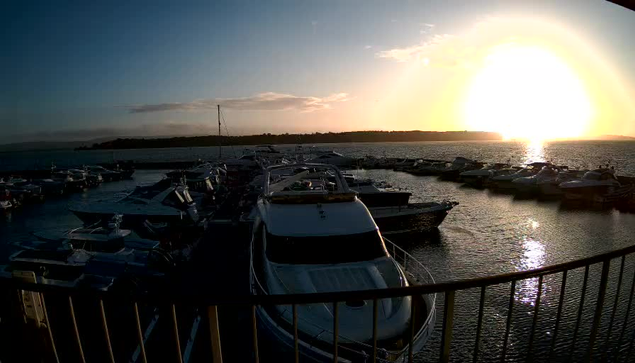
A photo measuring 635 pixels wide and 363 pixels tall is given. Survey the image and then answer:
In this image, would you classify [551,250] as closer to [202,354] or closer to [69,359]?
[202,354]

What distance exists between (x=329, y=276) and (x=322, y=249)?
70 cm

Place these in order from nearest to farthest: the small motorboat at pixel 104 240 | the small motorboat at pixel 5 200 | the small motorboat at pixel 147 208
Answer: the small motorboat at pixel 104 240, the small motorboat at pixel 147 208, the small motorboat at pixel 5 200

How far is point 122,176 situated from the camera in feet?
183

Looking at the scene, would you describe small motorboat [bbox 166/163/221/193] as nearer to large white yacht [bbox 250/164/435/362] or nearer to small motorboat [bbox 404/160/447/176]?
large white yacht [bbox 250/164/435/362]

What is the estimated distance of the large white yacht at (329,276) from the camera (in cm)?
538

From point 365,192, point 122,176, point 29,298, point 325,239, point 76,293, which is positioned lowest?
point 122,176

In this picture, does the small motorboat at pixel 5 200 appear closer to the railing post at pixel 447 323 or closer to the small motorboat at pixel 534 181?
the railing post at pixel 447 323

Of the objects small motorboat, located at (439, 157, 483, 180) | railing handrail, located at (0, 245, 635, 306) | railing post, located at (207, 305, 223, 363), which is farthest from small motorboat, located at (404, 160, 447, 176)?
railing post, located at (207, 305, 223, 363)

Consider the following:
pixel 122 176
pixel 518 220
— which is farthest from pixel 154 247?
pixel 122 176

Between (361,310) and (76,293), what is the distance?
4.35 metres

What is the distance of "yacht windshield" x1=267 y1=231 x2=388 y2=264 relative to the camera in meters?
7.12

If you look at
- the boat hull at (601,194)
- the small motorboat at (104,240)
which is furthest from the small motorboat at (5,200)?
the boat hull at (601,194)

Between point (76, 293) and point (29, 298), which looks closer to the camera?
point (76, 293)

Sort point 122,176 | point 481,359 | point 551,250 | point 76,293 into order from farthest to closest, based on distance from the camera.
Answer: point 122,176, point 551,250, point 481,359, point 76,293
